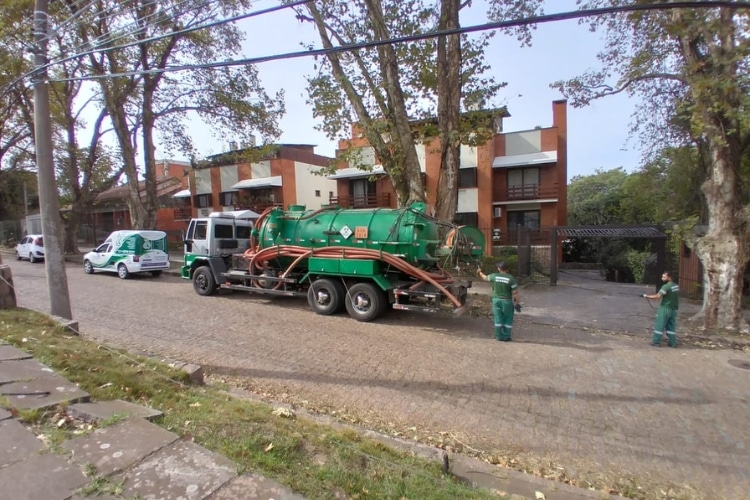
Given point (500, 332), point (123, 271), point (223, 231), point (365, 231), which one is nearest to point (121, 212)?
point (123, 271)

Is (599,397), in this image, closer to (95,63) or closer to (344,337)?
(344,337)

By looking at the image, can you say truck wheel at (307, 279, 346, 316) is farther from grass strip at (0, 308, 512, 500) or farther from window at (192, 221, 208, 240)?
grass strip at (0, 308, 512, 500)

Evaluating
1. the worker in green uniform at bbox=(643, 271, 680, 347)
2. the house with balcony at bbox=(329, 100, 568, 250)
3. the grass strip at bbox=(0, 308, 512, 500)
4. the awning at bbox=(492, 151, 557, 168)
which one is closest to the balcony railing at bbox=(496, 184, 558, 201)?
the house with balcony at bbox=(329, 100, 568, 250)

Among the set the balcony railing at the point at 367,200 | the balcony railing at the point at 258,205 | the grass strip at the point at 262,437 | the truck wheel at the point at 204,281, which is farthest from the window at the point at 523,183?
the grass strip at the point at 262,437

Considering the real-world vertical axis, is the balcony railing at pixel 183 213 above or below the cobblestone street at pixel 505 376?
above

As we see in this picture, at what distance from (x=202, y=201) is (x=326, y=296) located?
29836 millimetres

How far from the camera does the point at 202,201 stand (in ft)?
118

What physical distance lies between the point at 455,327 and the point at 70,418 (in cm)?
732

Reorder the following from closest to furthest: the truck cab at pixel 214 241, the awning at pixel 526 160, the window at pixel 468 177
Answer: the truck cab at pixel 214 241 → the awning at pixel 526 160 → the window at pixel 468 177

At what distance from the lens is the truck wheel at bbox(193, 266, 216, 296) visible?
1216 cm

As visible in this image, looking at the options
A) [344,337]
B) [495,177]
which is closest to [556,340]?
[344,337]

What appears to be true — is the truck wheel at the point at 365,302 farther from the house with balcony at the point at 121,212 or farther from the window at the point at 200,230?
the house with balcony at the point at 121,212

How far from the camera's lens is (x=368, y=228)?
31.7 ft

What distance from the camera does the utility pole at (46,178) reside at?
6867 millimetres
